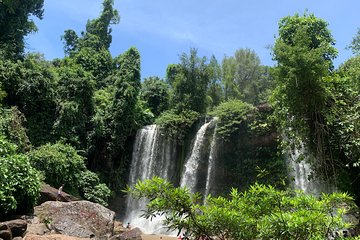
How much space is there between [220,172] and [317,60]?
1554 cm

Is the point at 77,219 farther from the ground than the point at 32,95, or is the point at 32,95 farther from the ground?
the point at 32,95

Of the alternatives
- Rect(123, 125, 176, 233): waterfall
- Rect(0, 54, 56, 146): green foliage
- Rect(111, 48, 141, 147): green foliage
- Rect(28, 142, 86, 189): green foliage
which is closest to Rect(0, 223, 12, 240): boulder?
Rect(28, 142, 86, 189): green foliage

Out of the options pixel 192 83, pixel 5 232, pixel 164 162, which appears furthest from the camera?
pixel 192 83

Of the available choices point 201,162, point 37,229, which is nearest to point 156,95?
point 201,162

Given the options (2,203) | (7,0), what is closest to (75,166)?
(2,203)

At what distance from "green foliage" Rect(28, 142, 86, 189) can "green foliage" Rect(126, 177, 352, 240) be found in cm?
1484

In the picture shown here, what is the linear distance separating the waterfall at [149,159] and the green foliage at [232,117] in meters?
3.73

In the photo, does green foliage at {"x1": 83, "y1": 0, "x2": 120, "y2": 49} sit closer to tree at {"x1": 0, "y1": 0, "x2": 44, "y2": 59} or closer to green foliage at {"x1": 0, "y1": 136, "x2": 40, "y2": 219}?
tree at {"x1": 0, "y1": 0, "x2": 44, "y2": 59}

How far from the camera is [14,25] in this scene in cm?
2539

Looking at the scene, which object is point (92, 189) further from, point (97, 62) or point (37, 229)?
point (97, 62)

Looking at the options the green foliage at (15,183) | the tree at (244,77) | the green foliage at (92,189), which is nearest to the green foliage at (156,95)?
the tree at (244,77)

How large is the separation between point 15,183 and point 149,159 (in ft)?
43.8

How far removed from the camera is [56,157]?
17859mm

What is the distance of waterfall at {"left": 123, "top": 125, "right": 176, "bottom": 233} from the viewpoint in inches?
901
